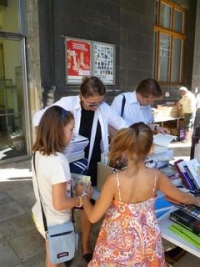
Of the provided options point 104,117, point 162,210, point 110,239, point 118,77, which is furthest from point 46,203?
point 118,77

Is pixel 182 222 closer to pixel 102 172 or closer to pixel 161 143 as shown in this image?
pixel 102 172

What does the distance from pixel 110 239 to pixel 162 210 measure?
1.14ft

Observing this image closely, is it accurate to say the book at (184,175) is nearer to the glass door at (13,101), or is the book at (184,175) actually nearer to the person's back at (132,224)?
the person's back at (132,224)

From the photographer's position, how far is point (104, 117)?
1788 mm

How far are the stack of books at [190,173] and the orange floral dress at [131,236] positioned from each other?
0.51 m

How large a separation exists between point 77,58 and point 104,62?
661mm

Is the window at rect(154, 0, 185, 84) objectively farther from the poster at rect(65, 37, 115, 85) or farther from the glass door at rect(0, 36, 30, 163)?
the glass door at rect(0, 36, 30, 163)

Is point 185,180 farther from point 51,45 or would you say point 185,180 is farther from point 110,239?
point 51,45

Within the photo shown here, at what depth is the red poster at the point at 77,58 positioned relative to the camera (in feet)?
13.5

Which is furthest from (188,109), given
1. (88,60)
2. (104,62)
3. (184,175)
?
(184,175)

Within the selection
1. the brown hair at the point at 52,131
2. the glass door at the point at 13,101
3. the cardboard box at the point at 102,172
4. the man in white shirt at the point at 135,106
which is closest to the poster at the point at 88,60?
the glass door at the point at 13,101

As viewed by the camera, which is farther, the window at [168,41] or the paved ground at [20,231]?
the window at [168,41]

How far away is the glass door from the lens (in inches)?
154

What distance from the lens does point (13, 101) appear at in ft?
13.4
